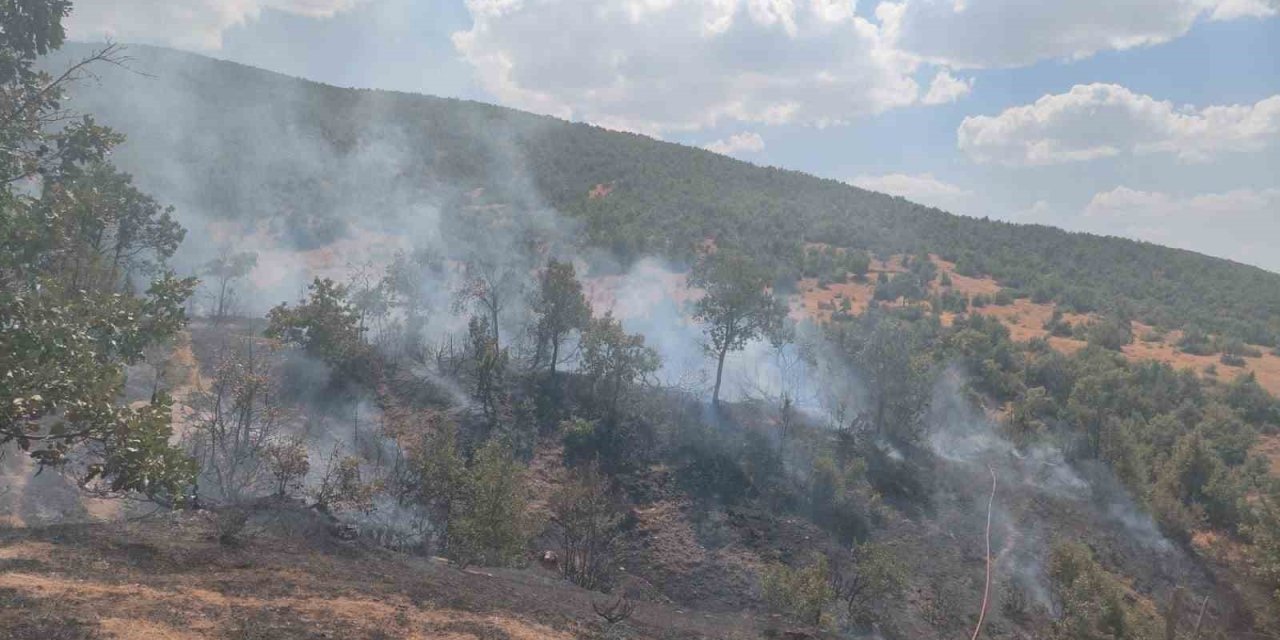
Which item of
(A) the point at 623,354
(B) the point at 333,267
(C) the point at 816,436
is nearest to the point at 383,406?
(A) the point at 623,354

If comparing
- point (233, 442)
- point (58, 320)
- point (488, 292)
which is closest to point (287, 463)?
point (233, 442)

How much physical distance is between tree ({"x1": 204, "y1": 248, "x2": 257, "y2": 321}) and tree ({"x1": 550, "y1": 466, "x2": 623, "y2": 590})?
1616 centimetres

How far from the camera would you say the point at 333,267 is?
1216 inches

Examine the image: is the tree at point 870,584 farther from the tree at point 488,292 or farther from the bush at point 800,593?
the tree at point 488,292

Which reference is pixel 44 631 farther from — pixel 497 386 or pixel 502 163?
pixel 502 163

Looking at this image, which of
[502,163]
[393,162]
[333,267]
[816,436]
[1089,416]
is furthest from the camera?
[502,163]

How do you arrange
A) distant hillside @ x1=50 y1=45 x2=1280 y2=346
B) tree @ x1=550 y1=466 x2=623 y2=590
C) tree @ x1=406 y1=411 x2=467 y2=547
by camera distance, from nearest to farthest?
1. tree @ x1=406 y1=411 x2=467 y2=547
2. tree @ x1=550 y1=466 x2=623 y2=590
3. distant hillside @ x1=50 y1=45 x2=1280 y2=346

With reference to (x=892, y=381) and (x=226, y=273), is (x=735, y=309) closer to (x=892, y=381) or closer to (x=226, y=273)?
(x=892, y=381)

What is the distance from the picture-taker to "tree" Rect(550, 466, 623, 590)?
1396 centimetres

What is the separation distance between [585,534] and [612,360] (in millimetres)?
6990

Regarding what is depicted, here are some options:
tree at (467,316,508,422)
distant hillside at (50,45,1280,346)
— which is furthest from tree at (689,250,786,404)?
distant hillside at (50,45,1280,346)

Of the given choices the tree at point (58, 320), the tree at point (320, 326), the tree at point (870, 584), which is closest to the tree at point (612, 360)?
the tree at point (320, 326)

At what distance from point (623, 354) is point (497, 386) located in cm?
358

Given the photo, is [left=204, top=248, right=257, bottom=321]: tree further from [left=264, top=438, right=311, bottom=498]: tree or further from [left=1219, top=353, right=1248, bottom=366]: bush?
[left=1219, top=353, right=1248, bottom=366]: bush
